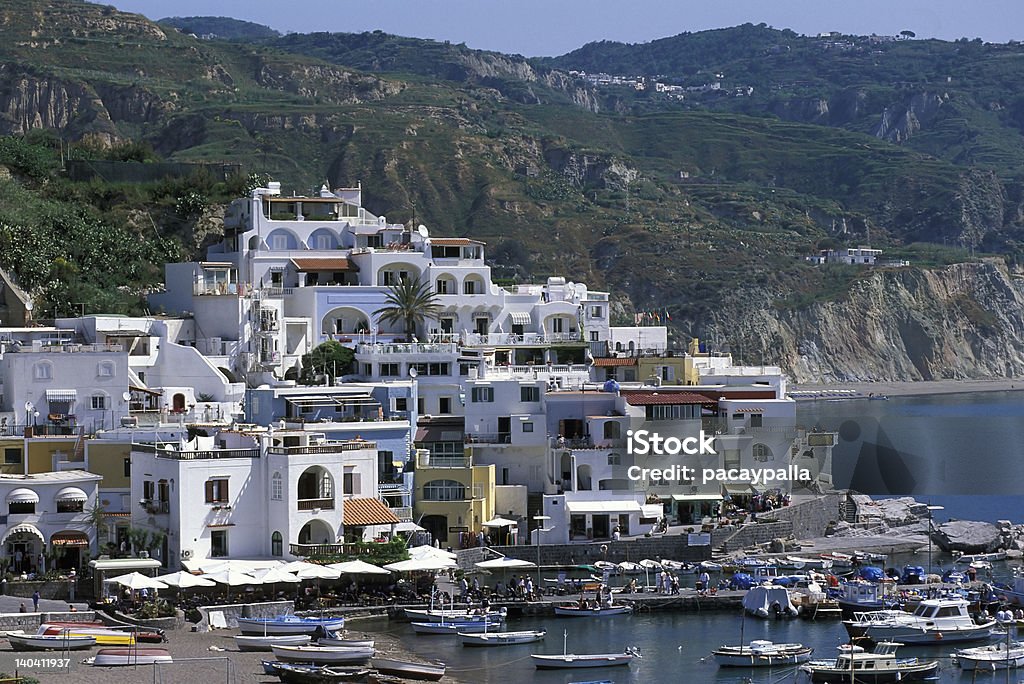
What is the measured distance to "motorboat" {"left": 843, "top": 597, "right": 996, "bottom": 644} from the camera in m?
→ 51.5

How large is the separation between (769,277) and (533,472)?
136 metres

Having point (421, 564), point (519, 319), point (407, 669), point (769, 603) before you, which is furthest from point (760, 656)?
point (519, 319)

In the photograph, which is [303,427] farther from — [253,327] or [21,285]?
[21,285]

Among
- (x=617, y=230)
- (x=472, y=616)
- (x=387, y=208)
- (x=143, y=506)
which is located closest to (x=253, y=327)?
(x=143, y=506)

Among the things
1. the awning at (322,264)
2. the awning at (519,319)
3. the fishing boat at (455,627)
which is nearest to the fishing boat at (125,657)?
the fishing boat at (455,627)

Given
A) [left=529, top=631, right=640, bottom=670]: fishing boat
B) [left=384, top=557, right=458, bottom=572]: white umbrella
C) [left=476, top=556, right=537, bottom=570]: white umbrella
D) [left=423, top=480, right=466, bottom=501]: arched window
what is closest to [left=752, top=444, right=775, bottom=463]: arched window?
[left=423, top=480, right=466, bottom=501]: arched window

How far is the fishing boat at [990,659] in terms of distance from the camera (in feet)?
160

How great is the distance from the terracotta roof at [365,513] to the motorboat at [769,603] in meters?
10.4

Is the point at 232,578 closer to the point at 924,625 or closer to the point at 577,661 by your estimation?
the point at 577,661

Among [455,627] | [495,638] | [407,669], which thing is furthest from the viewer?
[455,627]

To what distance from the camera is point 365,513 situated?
57.5m

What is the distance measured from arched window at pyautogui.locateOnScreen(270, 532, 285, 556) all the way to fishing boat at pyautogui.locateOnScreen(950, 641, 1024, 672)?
60.5 ft

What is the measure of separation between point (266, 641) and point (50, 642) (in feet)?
16.9

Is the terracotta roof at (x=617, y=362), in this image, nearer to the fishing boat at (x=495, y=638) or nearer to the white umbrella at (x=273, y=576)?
the white umbrella at (x=273, y=576)
